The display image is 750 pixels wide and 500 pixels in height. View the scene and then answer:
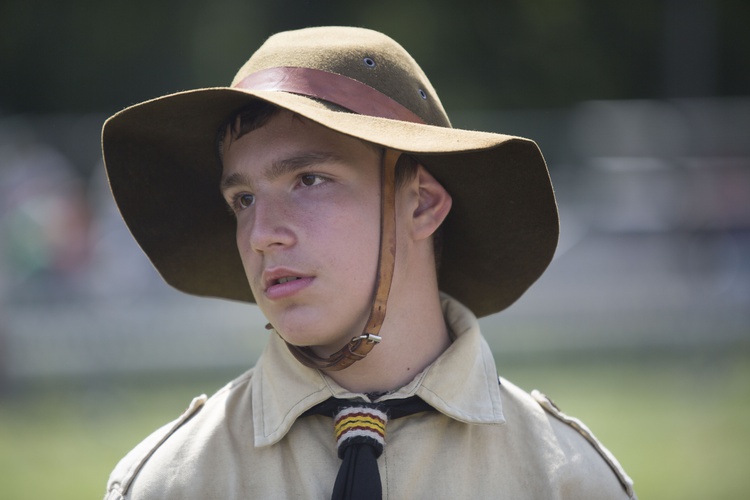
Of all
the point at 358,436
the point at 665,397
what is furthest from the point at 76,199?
the point at 358,436

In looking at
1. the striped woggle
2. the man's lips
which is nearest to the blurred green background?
the striped woggle

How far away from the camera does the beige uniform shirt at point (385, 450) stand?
2.87 meters

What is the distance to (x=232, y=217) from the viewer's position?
11.6 ft

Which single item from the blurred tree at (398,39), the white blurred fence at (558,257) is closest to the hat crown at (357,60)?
the white blurred fence at (558,257)

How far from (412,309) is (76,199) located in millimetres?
10831

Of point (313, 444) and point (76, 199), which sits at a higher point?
point (76, 199)

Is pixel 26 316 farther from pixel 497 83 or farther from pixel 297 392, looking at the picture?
pixel 497 83

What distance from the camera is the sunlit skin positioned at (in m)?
2.82

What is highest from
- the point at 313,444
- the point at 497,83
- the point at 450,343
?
the point at 497,83

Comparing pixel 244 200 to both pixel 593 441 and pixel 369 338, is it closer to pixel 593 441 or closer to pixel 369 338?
pixel 369 338

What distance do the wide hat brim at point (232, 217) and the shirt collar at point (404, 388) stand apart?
402 mm

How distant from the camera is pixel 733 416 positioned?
9.23 metres

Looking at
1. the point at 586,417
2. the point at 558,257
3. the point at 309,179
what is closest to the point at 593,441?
the point at 309,179

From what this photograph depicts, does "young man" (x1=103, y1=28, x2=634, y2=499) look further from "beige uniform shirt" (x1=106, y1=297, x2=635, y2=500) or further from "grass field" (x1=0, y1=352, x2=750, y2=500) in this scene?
"grass field" (x1=0, y1=352, x2=750, y2=500)
